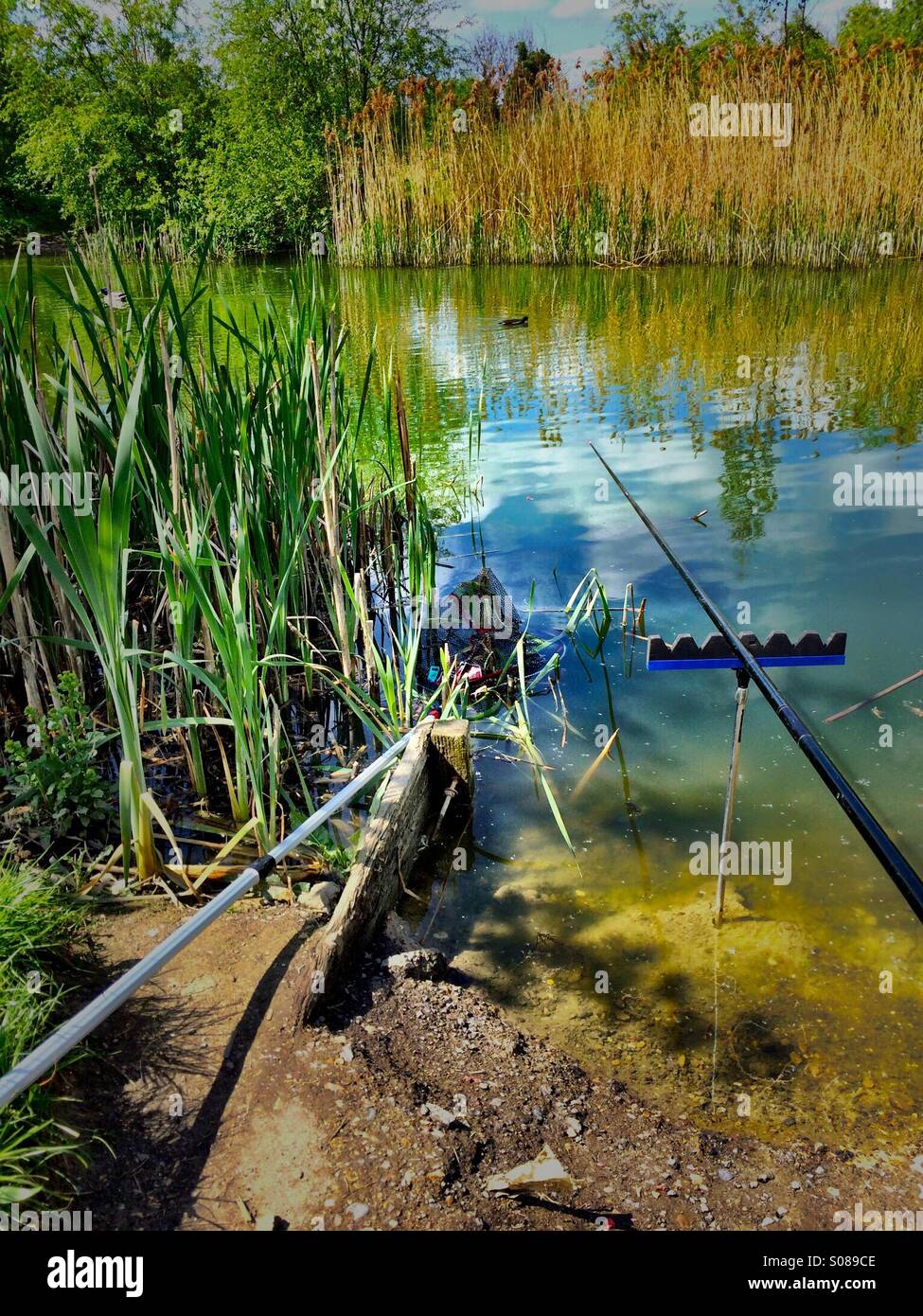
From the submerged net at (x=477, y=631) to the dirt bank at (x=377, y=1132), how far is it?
2153mm

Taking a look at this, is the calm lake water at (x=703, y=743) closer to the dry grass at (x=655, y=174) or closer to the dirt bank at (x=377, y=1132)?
the dirt bank at (x=377, y=1132)

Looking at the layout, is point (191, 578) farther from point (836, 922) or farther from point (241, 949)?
point (836, 922)

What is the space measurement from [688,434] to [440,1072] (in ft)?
19.4

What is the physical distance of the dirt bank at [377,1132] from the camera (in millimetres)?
1670

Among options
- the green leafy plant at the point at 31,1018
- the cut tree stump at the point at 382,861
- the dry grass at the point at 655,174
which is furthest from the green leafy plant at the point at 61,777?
the dry grass at the point at 655,174

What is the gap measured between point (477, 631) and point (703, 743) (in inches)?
49.6

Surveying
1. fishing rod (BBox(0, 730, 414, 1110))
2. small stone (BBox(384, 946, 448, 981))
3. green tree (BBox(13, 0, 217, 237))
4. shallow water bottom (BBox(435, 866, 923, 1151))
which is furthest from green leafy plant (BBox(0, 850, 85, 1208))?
green tree (BBox(13, 0, 217, 237))

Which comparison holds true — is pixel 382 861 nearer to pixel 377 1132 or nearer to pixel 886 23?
pixel 377 1132

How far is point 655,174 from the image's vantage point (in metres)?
13.4

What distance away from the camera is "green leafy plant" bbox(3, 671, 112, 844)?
2.76 meters

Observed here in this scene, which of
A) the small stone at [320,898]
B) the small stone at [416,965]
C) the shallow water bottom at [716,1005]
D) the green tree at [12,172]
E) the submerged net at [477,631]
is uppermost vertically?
the green tree at [12,172]

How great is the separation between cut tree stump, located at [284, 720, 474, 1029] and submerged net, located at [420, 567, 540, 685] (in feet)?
3.20

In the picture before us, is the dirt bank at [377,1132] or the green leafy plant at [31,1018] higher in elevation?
the green leafy plant at [31,1018]
